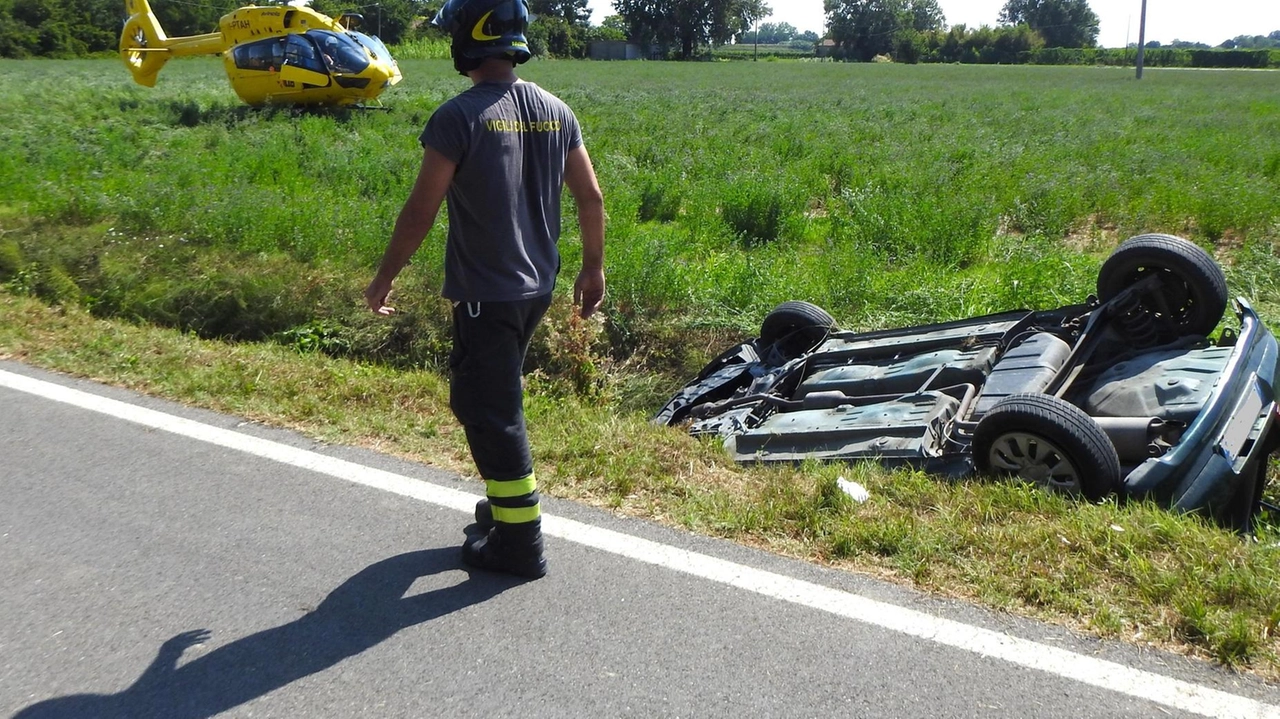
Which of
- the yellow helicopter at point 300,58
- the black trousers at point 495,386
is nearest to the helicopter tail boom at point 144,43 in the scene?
the yellow helicopter at point 300,58

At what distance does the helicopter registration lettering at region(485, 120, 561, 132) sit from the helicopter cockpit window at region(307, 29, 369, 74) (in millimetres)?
21158

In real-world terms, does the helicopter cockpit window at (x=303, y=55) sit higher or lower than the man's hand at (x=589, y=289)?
higher

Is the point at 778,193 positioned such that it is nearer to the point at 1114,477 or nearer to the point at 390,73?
the point at 1114,477

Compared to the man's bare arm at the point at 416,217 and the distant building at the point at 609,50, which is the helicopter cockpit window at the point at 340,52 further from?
the distant building at the point at 609,50

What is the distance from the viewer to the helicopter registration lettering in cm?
358

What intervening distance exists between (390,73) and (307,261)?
53.9 feet

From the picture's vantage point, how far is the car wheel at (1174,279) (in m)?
5.93

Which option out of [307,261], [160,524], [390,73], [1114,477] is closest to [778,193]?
[307,261]

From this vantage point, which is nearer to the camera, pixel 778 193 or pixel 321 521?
pixel 321 521

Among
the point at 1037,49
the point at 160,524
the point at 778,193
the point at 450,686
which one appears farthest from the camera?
the point at 1037,49

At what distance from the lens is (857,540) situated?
4164 millimetres

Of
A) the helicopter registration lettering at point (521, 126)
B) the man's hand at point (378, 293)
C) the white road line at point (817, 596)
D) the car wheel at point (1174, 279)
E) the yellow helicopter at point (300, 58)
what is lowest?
the white road line at point (817, 596)

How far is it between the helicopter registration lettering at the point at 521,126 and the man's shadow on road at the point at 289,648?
64.9 inches

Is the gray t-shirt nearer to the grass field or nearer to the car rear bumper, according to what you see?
the grass field
